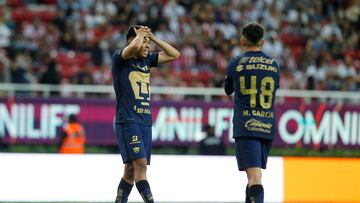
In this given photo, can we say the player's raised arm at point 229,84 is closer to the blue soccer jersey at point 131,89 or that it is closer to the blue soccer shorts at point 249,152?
the blue soccer shorts at point 249,152

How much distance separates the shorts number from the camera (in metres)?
10.5

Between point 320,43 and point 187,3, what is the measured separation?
12.3 ft

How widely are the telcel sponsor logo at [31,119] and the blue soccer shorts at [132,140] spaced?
1139 centimetres

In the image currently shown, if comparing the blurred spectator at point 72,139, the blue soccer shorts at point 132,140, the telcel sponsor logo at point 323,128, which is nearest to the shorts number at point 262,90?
the blue soccer shorts at point 132,140

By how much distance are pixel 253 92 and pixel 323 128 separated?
13.7 meters

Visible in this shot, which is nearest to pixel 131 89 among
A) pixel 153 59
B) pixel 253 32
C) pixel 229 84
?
pixel 153 59

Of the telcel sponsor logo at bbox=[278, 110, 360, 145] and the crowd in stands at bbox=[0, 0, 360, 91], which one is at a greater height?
the crowd in stands at bbox=[0, 0, 360, 91]

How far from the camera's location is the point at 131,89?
11.3 metres

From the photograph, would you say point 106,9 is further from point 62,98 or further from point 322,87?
point 322,87

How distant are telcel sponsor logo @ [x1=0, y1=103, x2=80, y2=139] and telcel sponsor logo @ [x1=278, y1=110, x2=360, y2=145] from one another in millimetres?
5035

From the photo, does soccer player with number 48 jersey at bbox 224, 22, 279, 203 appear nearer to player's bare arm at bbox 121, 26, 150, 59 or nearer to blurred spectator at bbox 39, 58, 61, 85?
player's bare arm at bbox 121, 26, 150, 59

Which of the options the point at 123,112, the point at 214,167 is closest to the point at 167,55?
the point at 123,112

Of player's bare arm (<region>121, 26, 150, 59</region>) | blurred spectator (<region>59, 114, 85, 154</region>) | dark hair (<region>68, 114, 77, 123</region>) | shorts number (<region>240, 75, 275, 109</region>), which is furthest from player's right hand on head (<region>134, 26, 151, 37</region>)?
blurred spectator (<region>59, 114, 85, 154</region>)

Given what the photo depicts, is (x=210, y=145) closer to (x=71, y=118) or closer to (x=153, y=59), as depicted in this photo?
(x=71, y=118)
